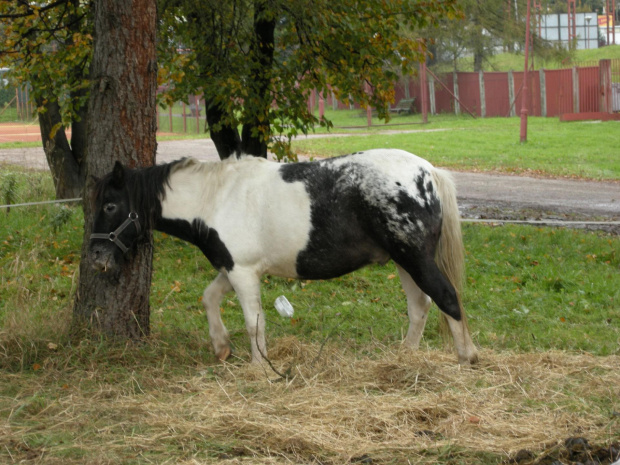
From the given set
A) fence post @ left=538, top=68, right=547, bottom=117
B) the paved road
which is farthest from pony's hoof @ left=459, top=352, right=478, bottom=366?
fence post @ left=538, top=68, right=547, bottom=117

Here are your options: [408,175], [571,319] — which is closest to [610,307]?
[571,319]

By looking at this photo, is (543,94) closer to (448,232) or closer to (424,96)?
(424,96)

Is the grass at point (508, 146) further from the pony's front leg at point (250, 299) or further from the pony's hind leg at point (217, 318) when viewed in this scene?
the pony's front leg at point (250, 299)

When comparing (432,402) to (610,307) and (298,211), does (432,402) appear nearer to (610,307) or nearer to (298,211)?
(298,211)

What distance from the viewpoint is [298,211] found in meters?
6.36

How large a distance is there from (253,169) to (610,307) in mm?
4259

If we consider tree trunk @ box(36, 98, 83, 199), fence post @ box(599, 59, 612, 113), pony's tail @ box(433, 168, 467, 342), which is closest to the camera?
pony's tail @ box(433, 168, 467, 342)

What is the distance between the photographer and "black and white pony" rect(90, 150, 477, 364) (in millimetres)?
6156

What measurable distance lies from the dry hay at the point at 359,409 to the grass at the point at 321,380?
1 centimetres

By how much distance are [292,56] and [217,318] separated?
4.34m

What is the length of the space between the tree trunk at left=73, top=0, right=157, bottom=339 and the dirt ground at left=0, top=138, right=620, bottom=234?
7.72 meters

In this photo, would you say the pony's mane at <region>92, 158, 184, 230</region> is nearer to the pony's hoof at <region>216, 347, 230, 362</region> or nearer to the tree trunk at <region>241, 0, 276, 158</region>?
the pony's hoof at <region>216, 347, 230, 362</region>

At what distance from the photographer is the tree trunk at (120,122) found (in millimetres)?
6449

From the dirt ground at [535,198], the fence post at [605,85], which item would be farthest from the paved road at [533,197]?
the fence post at [605,85]
